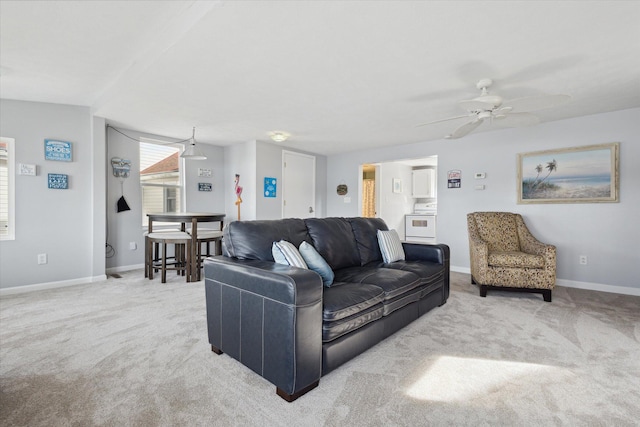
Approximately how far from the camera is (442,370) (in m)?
1.93

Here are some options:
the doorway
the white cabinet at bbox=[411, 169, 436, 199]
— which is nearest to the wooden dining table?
the doorway

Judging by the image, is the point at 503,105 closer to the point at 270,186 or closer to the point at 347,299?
the point at 347,299

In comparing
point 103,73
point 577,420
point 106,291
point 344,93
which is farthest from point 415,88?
point 106,291

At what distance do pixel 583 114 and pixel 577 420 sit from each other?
3.97m

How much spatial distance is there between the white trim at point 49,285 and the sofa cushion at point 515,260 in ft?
16.5

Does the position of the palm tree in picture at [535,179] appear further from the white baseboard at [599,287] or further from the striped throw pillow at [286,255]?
the striped throw pillow at [286,255]

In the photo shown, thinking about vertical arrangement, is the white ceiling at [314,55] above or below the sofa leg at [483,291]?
above

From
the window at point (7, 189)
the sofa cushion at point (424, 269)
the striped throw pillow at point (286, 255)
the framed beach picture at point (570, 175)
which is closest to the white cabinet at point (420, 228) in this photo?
the framed beach picture at point (570, 175)

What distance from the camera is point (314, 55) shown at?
96.6 inches

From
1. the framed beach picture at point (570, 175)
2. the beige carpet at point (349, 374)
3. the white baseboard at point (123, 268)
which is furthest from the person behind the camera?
the white baseboard at point (123, 268)

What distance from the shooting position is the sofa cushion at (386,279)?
226 cm

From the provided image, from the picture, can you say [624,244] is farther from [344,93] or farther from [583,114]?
[344,93]

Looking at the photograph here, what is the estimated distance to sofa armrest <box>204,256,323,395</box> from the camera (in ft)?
5.10

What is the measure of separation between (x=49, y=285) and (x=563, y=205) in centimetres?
675
